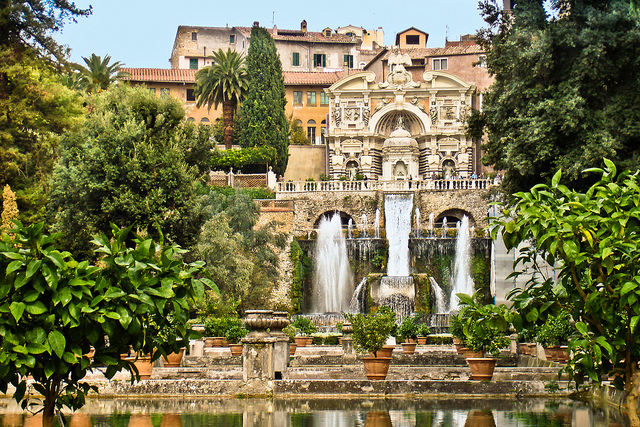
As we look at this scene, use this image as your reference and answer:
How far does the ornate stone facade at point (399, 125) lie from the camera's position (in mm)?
55812

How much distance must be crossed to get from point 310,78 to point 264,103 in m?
14.3

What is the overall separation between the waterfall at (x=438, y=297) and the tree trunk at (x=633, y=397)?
111ft

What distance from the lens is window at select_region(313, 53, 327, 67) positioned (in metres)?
76.6

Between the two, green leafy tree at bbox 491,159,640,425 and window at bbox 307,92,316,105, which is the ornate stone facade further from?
green leafy tree at bbox 491,159,640,425

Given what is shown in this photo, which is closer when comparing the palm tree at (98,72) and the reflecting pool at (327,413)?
the reflecting pool at (327,413)

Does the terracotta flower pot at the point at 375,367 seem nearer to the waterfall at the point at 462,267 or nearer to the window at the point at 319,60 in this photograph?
the waterfall at the point at 462,267

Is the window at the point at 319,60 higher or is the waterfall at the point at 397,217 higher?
the window at the point at 319,60

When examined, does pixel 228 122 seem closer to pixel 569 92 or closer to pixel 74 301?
pixel 569 92

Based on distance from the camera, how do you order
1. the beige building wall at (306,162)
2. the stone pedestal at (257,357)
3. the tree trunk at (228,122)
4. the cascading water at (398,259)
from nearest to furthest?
the stone pedestal at (257,357), the cascading water at (398,259), the tree trunk at (228,122), the beige building wall at (306,162)

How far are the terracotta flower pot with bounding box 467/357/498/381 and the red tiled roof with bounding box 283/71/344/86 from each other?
5169 cm

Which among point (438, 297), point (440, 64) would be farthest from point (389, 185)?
point (440, 64)

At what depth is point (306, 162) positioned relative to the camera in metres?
59.7

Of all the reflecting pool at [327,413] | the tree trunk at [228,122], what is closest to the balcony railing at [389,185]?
the tree trunk at [228,122]

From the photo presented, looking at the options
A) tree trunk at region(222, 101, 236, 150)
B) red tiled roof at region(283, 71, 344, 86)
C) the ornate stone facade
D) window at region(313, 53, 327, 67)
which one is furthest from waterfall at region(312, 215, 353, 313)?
window at region(313, 53, 327, 67)
